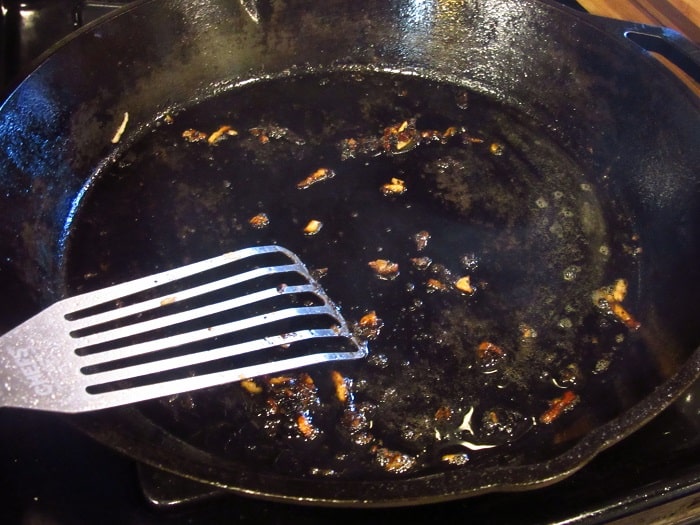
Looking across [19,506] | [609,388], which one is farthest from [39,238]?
[609,388]

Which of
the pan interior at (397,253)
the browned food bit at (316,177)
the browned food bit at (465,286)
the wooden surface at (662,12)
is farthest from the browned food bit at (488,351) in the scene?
the wooden surface at (662,12)

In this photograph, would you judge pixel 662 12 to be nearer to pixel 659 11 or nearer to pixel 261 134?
pixel 659 11

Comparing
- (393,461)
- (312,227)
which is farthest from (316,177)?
(393,461)

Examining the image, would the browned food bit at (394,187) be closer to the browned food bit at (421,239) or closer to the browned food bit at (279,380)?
the browned food bit at (421,239)

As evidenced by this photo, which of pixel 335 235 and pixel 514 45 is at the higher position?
pixel 514 45

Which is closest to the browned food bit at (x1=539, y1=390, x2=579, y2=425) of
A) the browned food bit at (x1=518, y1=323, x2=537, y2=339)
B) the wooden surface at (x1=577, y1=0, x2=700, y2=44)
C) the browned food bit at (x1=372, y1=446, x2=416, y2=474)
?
the browned food bit at (x1=518, y1=323, x2=537, y2=339)

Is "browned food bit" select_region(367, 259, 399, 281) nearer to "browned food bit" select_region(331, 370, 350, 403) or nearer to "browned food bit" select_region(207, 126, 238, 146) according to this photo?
"browned food bit" select_region(331, 370, 350, 403)

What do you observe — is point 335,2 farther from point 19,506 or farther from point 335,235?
point 19,506
